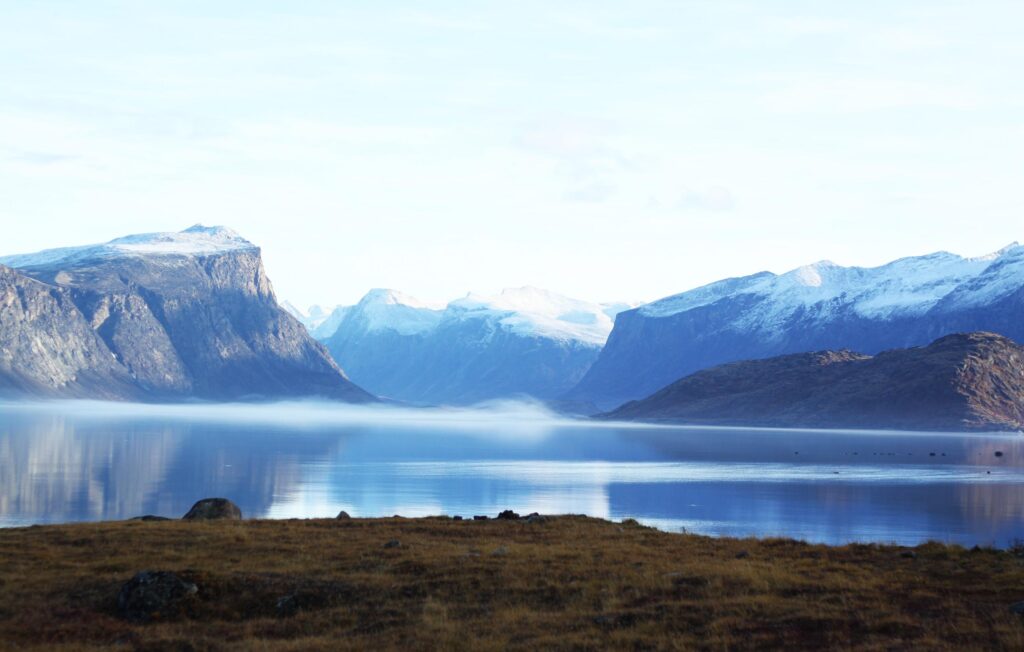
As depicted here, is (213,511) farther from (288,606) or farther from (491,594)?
(491,594)

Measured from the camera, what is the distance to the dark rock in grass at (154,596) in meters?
32.9

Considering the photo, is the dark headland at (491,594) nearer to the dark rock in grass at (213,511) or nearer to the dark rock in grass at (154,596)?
the dark rock in grass at (154,596)

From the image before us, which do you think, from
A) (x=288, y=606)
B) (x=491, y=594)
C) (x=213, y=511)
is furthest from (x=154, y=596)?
(x=213, y=511)

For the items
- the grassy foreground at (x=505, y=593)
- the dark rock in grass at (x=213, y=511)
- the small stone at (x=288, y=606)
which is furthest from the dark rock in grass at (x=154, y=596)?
the dark rock in grass at (x=213, y=511)

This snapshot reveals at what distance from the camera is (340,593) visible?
3491 centimetres

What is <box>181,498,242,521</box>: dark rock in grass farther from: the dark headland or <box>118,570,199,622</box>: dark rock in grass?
<box>118,570,199,622</box>: dark rock in grass

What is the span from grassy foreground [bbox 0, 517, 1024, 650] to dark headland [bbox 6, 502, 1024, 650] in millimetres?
81

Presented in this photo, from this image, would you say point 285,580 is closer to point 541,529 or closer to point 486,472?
point 541,529

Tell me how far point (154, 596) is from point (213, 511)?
27603 mm

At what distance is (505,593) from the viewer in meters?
34.8

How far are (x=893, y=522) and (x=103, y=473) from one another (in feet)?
292

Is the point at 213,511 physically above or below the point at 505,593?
below

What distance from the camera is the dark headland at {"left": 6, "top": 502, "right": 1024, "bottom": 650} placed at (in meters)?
29.5

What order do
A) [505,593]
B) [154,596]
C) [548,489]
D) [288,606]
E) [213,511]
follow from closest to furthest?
1. [154,596]
2. [288,606]
3. [505,593]
4. [213,511]
5. [548,489]
